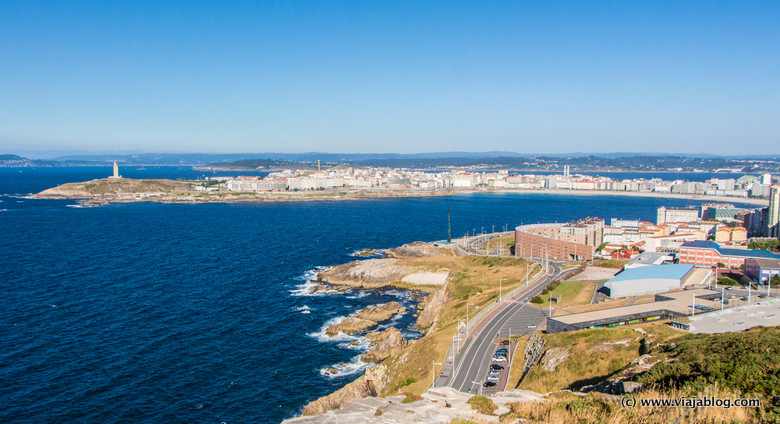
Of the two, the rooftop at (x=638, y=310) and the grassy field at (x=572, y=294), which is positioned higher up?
the rooftop at (x=638, y=310)

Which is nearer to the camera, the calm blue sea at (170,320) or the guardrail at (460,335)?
the calm blue sea at (170,320)

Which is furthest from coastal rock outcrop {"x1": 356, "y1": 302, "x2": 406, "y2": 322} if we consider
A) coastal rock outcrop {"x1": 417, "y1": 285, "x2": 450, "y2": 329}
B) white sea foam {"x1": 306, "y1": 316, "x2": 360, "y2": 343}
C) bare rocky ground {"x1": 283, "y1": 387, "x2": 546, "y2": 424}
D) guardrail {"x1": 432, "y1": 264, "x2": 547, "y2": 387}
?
bare rocky ground {"x1": 283, "y1": 387, "x2": 546, "y2": 424}

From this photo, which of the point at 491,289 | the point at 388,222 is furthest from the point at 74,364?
the point at 388,222

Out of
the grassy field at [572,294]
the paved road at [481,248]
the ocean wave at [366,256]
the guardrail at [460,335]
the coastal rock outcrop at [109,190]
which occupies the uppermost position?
the coastal rock outcrop at [109,190]

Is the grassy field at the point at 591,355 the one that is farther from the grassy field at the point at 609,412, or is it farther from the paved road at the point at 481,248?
the paved road at the point at 481,248

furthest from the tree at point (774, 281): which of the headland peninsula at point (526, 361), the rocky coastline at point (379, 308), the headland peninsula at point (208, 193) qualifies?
the headland peninsula at point (208, 193)

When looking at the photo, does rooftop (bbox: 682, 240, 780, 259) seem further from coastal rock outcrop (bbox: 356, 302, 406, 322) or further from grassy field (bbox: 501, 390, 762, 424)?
grassy field (bbox: 501, 390, 762, 424)
